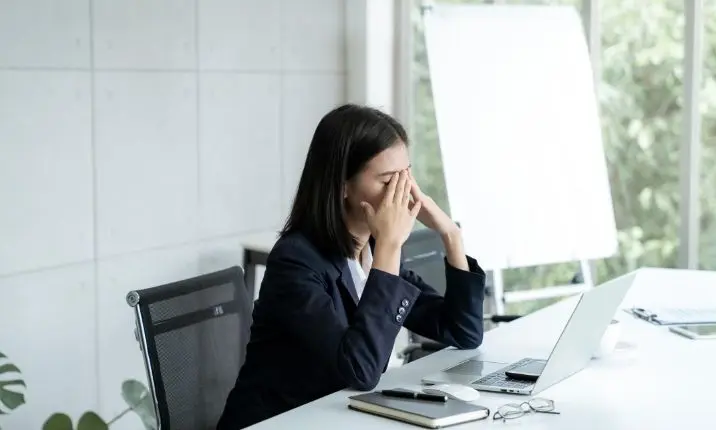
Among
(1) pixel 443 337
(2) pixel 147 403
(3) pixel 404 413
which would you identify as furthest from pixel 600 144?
(3) pixel 404 413

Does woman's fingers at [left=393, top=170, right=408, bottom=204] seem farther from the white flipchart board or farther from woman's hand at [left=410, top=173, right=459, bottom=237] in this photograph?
the white flipchart board

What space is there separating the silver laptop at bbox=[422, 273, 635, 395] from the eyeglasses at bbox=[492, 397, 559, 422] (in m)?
0.05

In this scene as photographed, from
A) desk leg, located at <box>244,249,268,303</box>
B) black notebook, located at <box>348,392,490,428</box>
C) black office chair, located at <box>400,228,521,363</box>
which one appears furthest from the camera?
desk leg, located at <box>244,249,268,303</box>

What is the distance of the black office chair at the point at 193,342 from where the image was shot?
2164 mm

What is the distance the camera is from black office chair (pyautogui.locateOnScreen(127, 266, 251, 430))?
7.10ft

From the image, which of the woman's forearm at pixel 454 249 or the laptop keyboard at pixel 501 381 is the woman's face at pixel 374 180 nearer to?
the woman's forearm at pixel 454 249

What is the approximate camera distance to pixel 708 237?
13.2 ft

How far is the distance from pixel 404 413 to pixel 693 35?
2589 millimetres

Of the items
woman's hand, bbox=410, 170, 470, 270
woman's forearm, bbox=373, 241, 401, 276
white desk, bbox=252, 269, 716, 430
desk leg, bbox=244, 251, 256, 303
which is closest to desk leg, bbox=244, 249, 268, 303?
desk leg, bbox=244, 251, 256, 303

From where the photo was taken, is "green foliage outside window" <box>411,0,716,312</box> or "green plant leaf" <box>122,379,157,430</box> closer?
"green plant leaf" <box>122,379,157,430</box>

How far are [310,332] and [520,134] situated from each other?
6.55 feet

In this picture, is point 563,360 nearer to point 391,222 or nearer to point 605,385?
point 605,385

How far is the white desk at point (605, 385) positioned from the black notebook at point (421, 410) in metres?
0.02

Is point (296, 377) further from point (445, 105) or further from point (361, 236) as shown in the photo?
point (445, 105)
